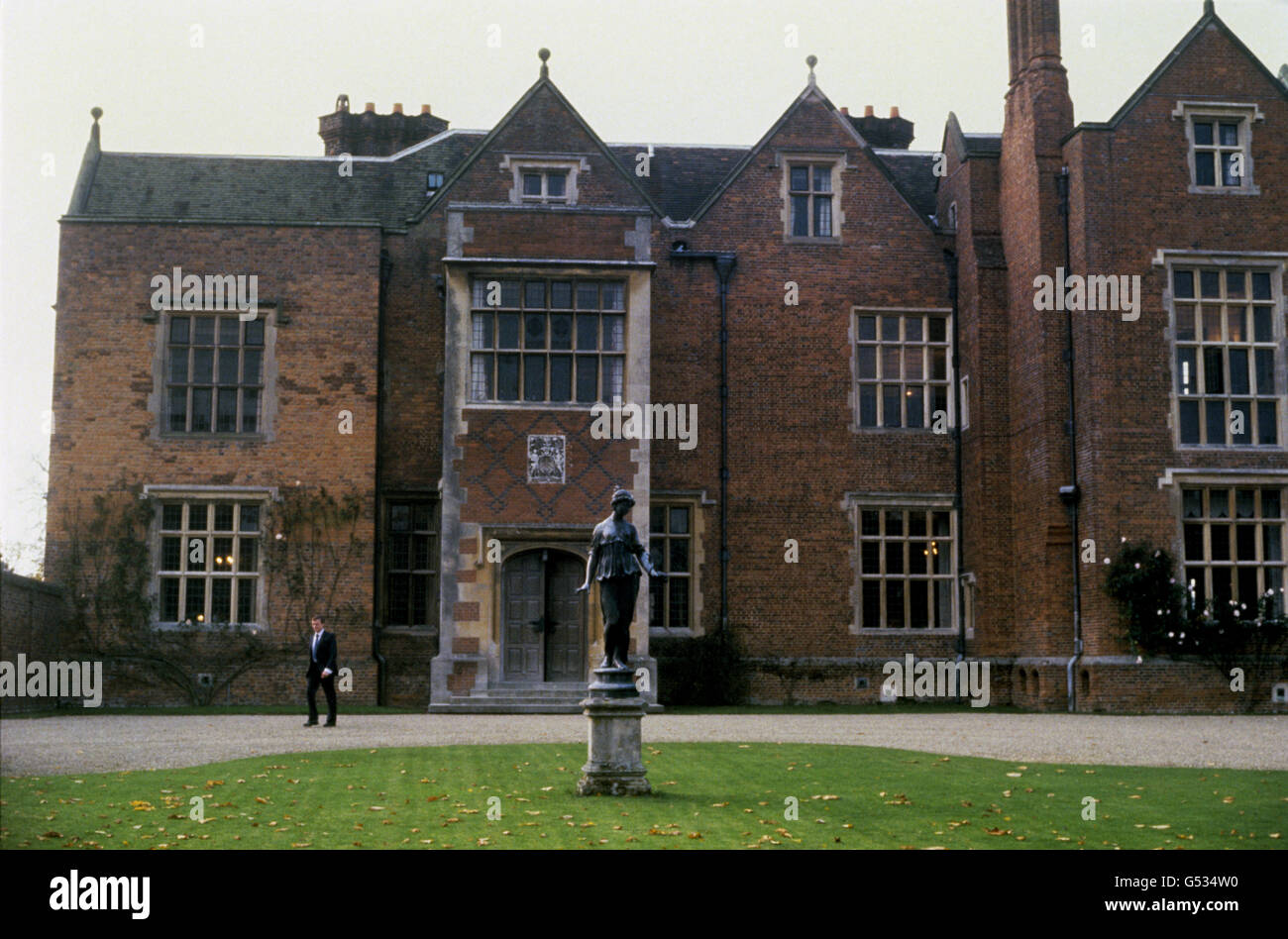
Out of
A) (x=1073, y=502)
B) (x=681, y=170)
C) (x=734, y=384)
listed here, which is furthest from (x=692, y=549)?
(x=681, y=170)

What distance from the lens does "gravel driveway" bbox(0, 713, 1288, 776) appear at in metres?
12.8

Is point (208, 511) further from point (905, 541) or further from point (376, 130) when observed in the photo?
point (905, 541)

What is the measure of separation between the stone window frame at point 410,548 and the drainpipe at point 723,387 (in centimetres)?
455

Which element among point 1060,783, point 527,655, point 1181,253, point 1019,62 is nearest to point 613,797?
point 1060,783

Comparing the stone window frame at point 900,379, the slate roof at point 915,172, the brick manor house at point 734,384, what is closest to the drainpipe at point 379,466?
the brick manor house at point 734,384

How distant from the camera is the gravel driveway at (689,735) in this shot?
12805mm

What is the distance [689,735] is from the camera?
15.4 m

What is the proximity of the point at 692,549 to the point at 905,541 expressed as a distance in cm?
350

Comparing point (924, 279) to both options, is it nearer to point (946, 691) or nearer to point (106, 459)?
point (946, 691)

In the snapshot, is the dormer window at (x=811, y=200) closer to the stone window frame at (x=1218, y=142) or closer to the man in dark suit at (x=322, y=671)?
the stone window frame at (x=1218, y=142)

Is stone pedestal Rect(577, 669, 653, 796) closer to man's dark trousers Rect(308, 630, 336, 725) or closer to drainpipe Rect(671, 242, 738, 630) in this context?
man's dark trousers Rect(308, 630, 336, 725)
